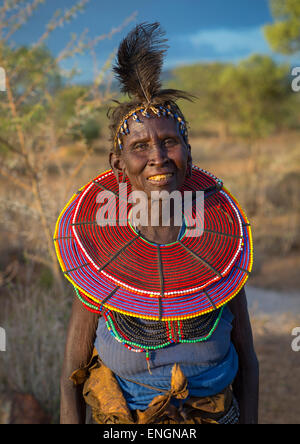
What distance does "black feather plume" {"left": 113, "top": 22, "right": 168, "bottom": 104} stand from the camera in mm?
1587

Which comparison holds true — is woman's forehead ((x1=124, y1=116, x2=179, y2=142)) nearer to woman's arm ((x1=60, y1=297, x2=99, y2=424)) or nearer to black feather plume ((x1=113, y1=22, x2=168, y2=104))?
black feather plume ((x1=113, y1=22, x2=168, y2=104))

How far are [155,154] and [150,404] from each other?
0.90 m

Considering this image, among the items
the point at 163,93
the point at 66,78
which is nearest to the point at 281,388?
the point at 163,93

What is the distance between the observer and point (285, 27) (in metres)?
10.1

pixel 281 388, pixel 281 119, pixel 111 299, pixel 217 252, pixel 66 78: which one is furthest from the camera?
pixel 281 119

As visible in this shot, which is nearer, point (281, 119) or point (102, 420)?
point (102, 420)

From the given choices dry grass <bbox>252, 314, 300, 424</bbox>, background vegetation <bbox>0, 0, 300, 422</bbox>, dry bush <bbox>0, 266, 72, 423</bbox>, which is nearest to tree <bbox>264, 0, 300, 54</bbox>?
background vegetation <bbox>0, 0, 300, 422</bbox>

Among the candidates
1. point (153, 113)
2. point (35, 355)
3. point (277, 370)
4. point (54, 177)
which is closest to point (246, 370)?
point (153, 113)

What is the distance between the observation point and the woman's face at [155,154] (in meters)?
1.52

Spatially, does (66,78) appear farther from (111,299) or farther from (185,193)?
(111,299)

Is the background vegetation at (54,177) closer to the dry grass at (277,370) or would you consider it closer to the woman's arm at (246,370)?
the dry grass at (277,370)

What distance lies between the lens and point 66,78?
4.62 metres

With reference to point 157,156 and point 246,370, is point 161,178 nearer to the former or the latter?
point 157,156
